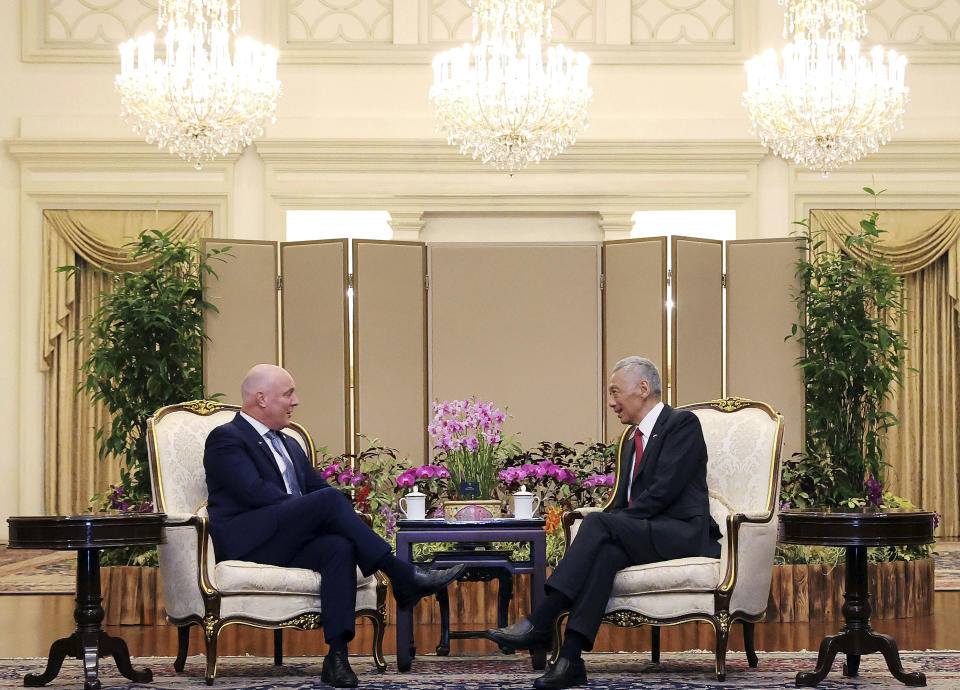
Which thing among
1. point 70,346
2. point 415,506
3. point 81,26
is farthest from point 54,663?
point 81,26

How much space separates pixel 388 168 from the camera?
10.0 meters

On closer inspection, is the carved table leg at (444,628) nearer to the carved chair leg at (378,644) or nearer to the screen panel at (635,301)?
the carved chair leg at (378,644)

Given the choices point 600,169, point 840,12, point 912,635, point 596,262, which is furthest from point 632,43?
point 912,635

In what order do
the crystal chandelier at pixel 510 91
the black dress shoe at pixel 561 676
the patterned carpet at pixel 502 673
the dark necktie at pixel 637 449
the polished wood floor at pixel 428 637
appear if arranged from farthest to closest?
1. the crystal chandelier at pixel 510 91
2. the polished wood floor at pixel 428 637
3. the dark necktie at pixel 637 449
4. the patterned carpet at pixel 502 673
5. the black dress shoe at pixel 561 676

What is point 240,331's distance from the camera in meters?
7.14

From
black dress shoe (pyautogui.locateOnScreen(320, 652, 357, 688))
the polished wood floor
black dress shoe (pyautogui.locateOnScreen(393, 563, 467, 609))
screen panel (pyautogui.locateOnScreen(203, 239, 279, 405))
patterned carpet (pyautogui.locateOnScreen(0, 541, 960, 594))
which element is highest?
screen panel (pyautogui.locateOnScreen(203, 239, 279, 405))

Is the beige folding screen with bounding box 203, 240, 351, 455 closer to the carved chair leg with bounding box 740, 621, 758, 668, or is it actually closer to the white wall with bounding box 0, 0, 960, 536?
the white wall with bounding box 0, 0, 960, 536

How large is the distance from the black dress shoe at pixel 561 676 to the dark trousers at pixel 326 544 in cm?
71

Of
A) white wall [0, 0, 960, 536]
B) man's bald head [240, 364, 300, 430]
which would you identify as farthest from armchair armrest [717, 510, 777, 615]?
white wall [0, 0, 960, 536]

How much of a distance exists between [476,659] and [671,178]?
5.93m

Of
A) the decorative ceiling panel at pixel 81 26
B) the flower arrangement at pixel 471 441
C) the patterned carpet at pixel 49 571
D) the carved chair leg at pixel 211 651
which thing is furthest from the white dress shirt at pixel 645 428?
the decorative ceiling panel at pixel 81 26

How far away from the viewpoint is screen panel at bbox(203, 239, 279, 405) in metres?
7.11

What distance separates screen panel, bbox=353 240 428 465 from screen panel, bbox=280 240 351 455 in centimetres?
8

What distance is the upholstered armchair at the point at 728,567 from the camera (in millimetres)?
4418
